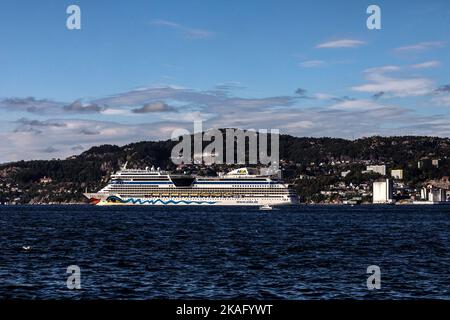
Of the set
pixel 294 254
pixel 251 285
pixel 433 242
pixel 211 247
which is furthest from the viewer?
pixel 433 242

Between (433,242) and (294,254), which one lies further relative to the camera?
(433,242)

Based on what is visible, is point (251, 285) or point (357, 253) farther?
point (357, 253)

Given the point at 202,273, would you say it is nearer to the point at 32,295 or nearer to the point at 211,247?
the point at 32,295

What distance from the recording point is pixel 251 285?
1093 inches
